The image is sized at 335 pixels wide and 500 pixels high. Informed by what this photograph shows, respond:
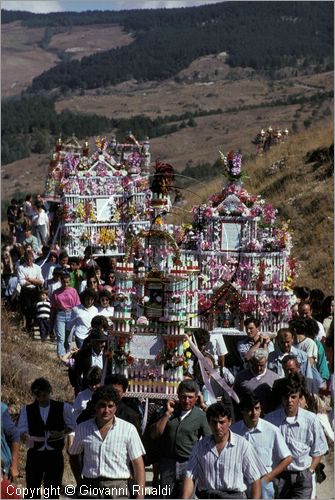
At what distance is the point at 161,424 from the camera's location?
10.5 metres

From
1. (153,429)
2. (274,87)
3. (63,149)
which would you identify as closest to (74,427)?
(153,429)

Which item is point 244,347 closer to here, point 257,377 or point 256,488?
point 257,377

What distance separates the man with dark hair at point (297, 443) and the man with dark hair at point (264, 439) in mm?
230

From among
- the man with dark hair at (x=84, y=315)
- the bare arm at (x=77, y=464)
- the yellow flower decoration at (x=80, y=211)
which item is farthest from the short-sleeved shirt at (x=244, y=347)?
the yellow flower decoration at (x=80, y=211)

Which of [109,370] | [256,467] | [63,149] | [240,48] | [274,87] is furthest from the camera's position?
[240,48]

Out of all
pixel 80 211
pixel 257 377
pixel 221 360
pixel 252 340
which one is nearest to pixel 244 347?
pixel 252 340

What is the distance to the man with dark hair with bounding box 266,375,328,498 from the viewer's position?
396 inches

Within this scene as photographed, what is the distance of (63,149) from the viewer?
93.6ft

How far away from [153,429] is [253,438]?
1111 mm

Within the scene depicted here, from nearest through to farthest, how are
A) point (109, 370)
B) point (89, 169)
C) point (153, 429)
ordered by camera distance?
point (153, 429)
point (109, 370)
point (89, 169)

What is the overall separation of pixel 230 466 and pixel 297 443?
1.10 meters

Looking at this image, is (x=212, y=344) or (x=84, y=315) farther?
(x=84, y=315)

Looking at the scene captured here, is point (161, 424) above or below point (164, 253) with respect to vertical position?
below

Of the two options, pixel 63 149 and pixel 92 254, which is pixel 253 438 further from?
pixel 63 149
